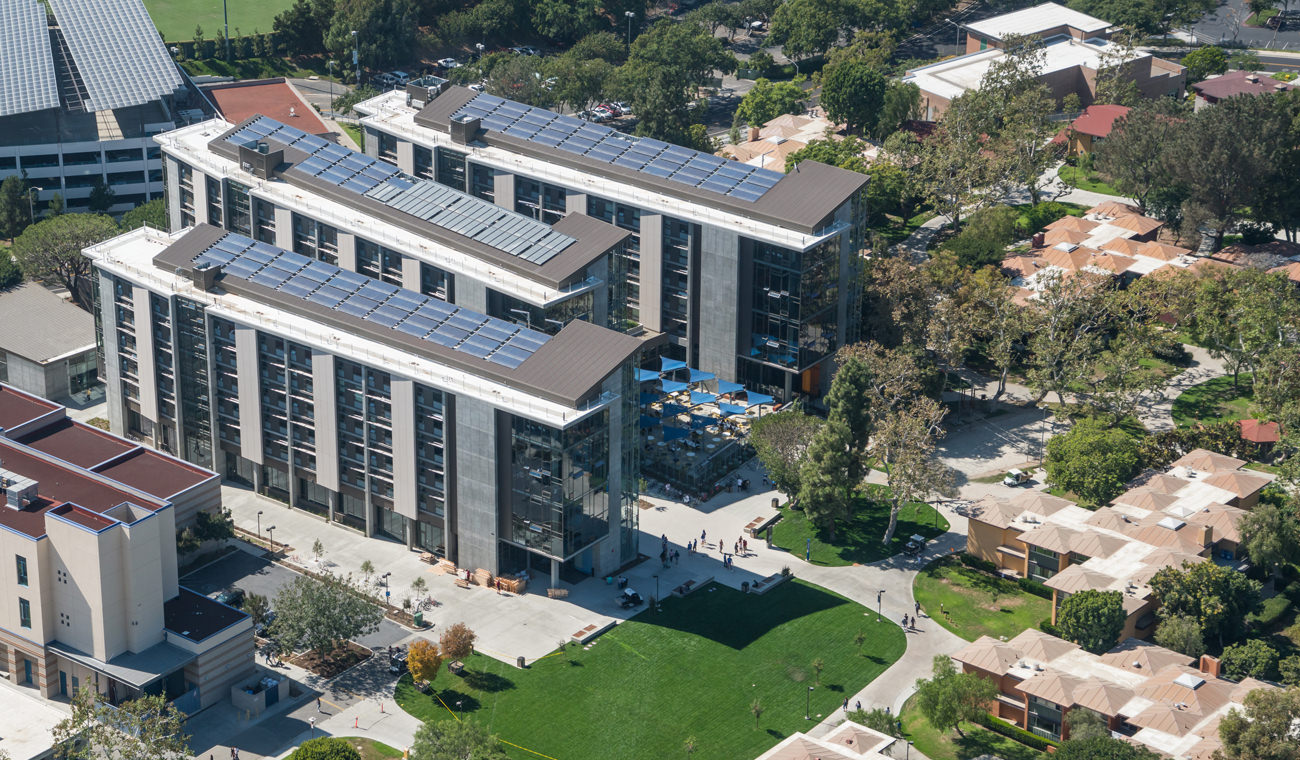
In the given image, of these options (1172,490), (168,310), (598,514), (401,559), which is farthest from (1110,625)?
(168,310)

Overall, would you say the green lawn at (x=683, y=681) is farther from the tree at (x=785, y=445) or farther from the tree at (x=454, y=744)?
the tree at (x=785, y=445)

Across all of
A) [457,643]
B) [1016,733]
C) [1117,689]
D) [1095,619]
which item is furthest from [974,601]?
[457,643]

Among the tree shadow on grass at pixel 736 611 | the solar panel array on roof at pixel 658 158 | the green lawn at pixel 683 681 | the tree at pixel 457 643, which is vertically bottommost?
the green lawn at pixel 683 681

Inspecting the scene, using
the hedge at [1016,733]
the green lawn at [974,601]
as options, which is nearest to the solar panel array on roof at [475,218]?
the green lawn at [974,601]

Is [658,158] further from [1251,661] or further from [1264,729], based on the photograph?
[1264,729]

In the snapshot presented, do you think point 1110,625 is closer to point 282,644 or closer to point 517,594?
point 517,594

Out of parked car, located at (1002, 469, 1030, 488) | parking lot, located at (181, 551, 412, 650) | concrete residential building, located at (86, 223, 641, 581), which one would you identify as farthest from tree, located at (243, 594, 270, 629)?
parked car, located at (1002, 469, 1030, 488)
